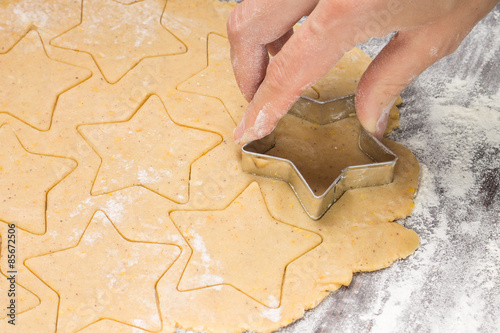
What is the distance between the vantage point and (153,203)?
1.76 metres

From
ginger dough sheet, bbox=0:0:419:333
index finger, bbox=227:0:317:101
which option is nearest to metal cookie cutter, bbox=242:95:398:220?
ginger dough sheet, bbox=0:0:419:333

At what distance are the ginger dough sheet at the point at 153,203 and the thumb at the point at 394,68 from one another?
0.63 feet

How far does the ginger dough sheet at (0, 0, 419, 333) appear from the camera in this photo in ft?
5.18

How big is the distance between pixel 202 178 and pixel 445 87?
101 centimetres

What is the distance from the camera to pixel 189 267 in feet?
5.36

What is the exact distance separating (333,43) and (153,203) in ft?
2.34

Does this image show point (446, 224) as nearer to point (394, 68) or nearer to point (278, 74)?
point (394, 68)

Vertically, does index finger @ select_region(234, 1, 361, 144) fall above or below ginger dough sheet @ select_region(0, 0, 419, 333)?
above

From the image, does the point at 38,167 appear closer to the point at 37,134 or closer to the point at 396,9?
the point at 37,134

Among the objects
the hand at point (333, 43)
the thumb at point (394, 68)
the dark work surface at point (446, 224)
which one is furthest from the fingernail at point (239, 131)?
the dark work surface at point (446, 224)

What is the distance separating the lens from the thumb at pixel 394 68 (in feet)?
5.21

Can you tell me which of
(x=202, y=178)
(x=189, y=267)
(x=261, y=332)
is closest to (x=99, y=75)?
(x=202, y=178)

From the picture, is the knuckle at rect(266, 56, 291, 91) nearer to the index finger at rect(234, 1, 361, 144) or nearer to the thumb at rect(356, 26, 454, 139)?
the index finger at rect(234, 1, 361, 144)

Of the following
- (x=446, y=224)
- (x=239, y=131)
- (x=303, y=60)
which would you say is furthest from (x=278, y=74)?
(x=446, y=224)
